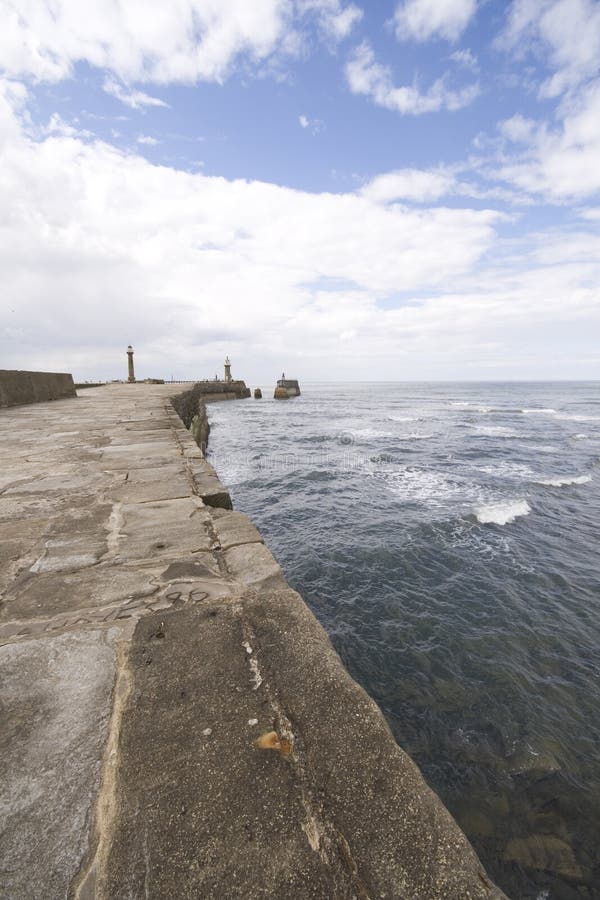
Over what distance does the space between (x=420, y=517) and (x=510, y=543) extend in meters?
1.69

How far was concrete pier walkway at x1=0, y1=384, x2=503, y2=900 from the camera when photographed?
0.87 meters

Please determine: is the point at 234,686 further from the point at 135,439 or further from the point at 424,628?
the point at 135,439

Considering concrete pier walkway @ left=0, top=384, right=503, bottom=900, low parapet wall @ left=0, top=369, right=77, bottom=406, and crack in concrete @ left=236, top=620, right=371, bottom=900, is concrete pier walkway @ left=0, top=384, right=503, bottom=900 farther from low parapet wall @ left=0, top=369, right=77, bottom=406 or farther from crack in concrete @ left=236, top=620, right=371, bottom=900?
low parapet wall @ left=0, top=369, right=77, bottom=406

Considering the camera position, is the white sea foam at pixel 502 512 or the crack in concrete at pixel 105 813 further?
the white sea foam at pixel 502 512

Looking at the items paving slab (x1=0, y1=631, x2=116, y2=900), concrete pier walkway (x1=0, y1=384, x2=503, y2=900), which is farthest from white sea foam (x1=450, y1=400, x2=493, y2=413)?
paving slab (x1=0, y1=631, x2=116, y2=900)

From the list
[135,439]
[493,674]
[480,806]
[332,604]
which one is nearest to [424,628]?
[493,674]

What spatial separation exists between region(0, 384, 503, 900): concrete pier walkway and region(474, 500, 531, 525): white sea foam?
689 cm

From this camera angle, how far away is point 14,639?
5.18ft

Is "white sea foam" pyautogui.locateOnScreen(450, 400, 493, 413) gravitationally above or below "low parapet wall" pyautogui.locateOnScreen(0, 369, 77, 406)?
below

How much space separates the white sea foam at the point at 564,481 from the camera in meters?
10.5

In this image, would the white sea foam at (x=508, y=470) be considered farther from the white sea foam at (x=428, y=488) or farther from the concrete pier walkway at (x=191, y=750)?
the concrete pier walkway at (x=191, y=750)

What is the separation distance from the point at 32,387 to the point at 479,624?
11.6 m

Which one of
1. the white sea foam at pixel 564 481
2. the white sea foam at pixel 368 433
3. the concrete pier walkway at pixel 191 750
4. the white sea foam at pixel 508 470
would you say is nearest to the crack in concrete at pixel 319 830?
the concrete pier walkway at pixel 191 750

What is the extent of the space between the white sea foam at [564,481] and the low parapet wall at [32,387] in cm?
1388
